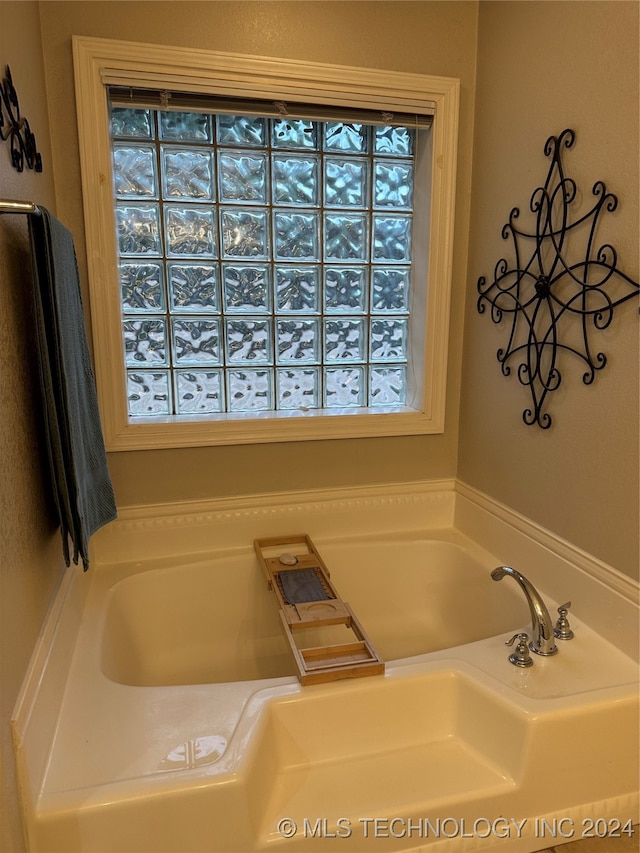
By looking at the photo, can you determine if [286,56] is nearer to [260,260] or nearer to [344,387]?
[260,260]

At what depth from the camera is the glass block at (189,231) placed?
188cm

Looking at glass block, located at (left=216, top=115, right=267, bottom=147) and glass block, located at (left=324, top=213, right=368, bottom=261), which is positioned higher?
glass block, located at (left=216, top=115, right=267, bottom=147)

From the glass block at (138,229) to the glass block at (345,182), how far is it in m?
0.63

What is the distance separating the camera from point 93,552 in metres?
1.85

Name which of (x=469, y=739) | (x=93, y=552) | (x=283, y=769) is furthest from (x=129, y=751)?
(x=93, y=552)

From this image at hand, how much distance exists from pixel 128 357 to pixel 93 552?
69 cm

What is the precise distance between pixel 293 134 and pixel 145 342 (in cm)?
91

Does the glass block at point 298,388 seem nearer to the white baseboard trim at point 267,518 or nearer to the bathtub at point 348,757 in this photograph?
the white baseboard trim at point 267,518

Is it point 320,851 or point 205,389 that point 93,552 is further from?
point 320,851

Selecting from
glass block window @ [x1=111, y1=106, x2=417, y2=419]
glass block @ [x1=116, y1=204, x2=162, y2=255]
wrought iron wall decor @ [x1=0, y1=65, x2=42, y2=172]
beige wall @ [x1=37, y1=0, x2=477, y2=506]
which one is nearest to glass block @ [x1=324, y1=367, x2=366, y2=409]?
glass block window @ [x1=111, y1=106, x2=417, y2=419]

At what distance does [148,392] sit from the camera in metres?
1.97

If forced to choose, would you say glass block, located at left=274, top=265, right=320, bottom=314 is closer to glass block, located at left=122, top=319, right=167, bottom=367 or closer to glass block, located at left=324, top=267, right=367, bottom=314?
glass block, located at left=324, top=267, right=367, bottom=314

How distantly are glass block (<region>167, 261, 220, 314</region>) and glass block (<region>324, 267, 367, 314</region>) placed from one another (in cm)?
42

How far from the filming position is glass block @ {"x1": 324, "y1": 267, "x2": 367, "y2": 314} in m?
2.06
